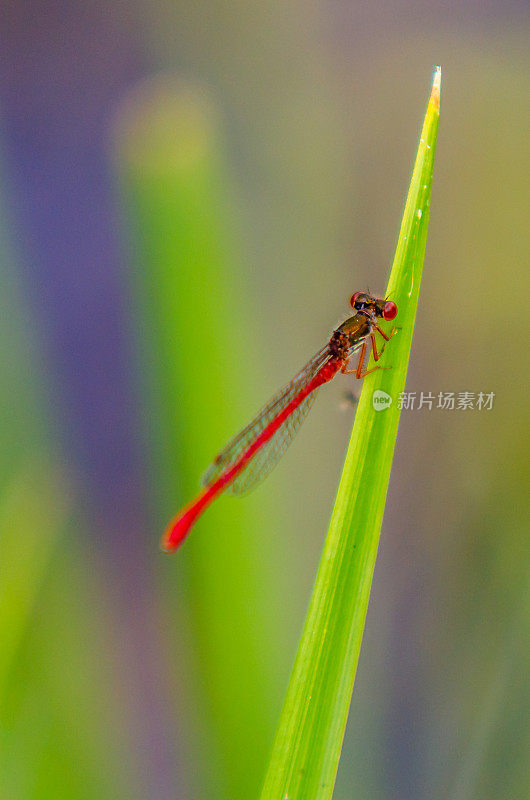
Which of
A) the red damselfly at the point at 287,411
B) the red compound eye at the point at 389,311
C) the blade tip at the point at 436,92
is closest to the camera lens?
the blade tip at the point at 436,92

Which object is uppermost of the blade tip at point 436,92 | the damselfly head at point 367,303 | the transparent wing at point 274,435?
the damselfly head at point 367,303

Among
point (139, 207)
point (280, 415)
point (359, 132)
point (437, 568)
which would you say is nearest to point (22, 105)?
point (359, 132)

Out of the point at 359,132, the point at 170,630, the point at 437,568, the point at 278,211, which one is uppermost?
the point at 359,132

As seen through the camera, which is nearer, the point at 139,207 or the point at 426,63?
the point at 139,207

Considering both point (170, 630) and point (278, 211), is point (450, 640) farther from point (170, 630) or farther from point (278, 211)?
point (278, 211)

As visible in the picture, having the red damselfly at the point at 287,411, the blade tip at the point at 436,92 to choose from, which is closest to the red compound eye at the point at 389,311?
the red damselfly at the point at 287,411

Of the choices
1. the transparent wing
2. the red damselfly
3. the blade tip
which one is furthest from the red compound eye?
the transparent wing

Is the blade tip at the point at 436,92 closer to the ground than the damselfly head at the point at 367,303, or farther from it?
closer to the ground

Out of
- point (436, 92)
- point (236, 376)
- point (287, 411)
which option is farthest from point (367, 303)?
point (436, 92)

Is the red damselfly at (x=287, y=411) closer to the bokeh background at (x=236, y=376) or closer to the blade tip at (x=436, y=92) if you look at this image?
the bokeh background at (x=236, y=376)
